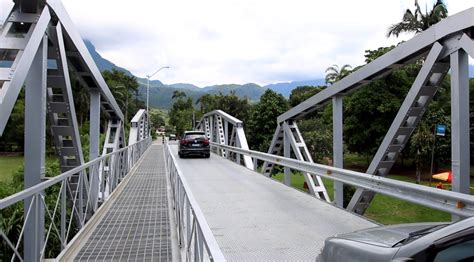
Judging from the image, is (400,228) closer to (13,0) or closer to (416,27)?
(13,0)

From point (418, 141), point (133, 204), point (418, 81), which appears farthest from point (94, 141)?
point (418, 141)

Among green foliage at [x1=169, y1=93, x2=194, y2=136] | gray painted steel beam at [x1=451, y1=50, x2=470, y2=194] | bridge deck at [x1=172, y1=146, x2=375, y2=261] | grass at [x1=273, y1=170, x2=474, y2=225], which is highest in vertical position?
green foliage at [x1=169, y1=93, x2=194, y2=136]

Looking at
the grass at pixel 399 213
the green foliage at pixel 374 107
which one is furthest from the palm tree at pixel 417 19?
the grass at pixel 399 213

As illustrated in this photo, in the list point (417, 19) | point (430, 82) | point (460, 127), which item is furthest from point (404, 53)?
point (417, 19)

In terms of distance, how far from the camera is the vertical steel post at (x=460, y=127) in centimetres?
546

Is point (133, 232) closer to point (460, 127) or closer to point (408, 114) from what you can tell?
point (408, 114)

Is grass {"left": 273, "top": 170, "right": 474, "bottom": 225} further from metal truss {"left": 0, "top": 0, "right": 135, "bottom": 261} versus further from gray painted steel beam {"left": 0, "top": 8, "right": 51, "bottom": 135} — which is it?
gray painted steel beam {"left": 0, "top": 8, "right": 51, "bottom": 135}

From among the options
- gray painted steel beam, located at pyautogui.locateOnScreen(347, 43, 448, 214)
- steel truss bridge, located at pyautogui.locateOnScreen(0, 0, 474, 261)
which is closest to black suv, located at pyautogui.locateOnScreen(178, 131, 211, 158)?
steel truss bridge, located at pyautogui.locateOnScreen(0, 0, 474, 261)

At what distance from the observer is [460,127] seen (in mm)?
5496

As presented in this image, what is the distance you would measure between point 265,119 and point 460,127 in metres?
35.9

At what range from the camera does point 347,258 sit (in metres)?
2.87

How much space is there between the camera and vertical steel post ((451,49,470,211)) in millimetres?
5457

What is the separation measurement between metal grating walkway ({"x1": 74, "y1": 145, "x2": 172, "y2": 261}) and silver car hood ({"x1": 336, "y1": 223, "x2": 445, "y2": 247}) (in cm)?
356

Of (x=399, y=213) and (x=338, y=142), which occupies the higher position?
(x=338, y=142)
